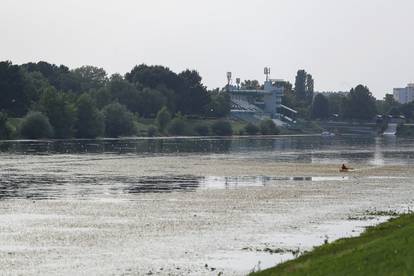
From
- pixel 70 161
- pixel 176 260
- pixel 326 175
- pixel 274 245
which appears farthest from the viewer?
pixel 70 161

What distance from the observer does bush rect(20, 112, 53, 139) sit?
172 meters

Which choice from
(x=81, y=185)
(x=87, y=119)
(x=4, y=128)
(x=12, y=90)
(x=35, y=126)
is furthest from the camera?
(x=87, y=119)

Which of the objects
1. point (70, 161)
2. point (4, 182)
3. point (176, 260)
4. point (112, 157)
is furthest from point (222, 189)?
point (112, 157)

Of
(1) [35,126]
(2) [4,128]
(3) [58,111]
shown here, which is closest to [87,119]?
(3) [58,111]

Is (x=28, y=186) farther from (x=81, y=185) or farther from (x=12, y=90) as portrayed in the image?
(x=12, y=90)

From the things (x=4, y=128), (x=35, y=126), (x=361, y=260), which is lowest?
(x=361, y=260)

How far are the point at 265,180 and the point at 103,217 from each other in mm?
30592

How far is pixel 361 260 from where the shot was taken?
26.2 m

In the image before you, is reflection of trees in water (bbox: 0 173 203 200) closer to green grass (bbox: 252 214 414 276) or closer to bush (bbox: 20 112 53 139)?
green grass (bbox: 252 214 414 276)

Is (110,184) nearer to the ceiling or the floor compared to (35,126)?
nearer to the floor

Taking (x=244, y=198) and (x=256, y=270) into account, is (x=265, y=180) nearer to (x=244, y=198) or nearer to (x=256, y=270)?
(x=244, y=198)

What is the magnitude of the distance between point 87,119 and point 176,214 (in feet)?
481

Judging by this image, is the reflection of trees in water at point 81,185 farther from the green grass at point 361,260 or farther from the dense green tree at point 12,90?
the dense green tree at point 12,90

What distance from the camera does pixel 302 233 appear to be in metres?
39.9
